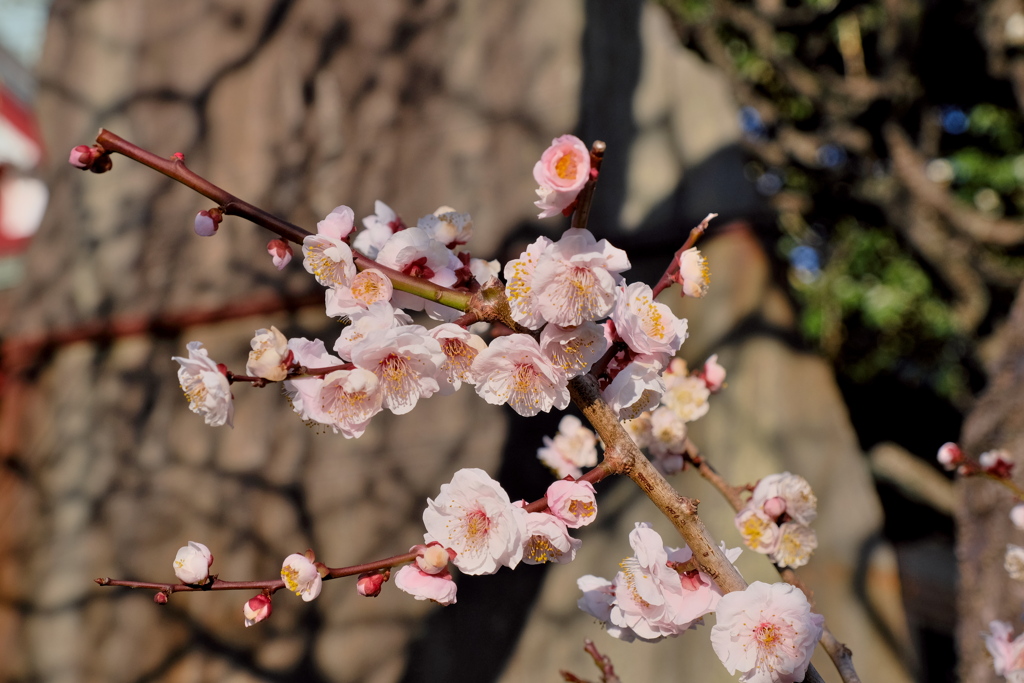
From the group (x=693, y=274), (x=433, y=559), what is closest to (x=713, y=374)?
(x=693, y=274)

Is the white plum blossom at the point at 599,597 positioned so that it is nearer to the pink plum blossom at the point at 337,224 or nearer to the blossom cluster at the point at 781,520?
the blossom cluster at the point at 781,520

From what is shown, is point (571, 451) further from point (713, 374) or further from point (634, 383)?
point (634, 383)

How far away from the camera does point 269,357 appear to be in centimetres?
65

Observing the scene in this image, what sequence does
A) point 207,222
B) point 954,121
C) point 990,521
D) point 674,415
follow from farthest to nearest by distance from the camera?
1. point 954,121
2. point 990,521
3. point 674,415
4. point 207,222

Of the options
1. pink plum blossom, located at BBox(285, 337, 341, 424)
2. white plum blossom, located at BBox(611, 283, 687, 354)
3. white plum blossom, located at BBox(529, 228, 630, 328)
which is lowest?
pink plum blossom, located at BBox(285, 337, 341, 424)

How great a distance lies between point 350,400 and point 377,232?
0.22 metres

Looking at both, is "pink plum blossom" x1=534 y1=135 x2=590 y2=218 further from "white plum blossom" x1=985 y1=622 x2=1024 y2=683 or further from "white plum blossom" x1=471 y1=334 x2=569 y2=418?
"white plum blossom" x1=985 y1=622 x2=1024 y2=683

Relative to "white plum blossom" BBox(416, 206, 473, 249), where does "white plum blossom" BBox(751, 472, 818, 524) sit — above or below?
below

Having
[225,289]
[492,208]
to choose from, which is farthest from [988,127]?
[225,289]

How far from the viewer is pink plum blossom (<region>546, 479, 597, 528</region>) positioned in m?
0.65

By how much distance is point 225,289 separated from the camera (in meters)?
2.46

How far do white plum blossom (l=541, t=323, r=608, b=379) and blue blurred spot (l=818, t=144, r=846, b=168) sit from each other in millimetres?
4551

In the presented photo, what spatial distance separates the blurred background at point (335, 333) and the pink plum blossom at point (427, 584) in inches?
51.5

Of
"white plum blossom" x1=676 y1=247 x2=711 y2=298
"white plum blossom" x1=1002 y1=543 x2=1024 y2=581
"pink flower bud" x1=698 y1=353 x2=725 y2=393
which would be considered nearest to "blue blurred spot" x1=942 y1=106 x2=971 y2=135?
"white plum blossom" x1=1002 y1=543 x2=1024 y2=581
